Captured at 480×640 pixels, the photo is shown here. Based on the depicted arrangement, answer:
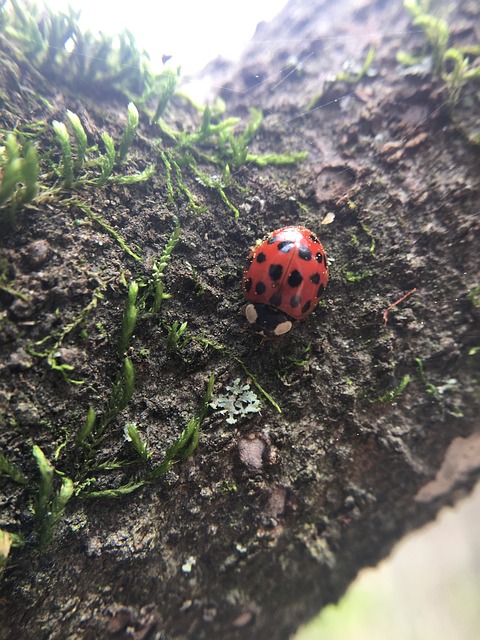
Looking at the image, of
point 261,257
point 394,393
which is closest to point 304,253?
point 261,257

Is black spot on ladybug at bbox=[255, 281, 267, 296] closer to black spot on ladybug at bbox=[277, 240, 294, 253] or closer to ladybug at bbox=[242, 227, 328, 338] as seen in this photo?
ladybug at bbox=[242, 227, 328, 338]

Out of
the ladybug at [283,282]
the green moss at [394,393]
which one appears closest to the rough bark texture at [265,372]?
the green moss at [394,393]

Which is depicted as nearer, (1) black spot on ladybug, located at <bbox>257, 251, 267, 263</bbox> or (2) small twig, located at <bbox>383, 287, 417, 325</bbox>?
(1) black spot on ladybug, located at <bbox>257, 251, 267, 263</bbox>

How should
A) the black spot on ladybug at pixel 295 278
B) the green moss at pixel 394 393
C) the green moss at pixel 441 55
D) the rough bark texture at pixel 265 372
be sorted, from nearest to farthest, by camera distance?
the rough bark texture at pixel 265 372 → the black spot on ladybug at pixel 295 278 → the green moss at pixel 394 393 → the green moss at pixel 441 55

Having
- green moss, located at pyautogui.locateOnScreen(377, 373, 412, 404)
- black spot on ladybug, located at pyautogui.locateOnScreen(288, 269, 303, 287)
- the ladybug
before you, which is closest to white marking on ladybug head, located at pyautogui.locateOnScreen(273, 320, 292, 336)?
the ladybug

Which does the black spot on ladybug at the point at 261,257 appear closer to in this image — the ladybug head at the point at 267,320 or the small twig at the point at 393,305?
the ladybug head at the point at 267,320

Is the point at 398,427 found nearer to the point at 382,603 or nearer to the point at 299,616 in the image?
the point at 299,616

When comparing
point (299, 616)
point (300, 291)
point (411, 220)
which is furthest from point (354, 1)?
point (299, 616)
